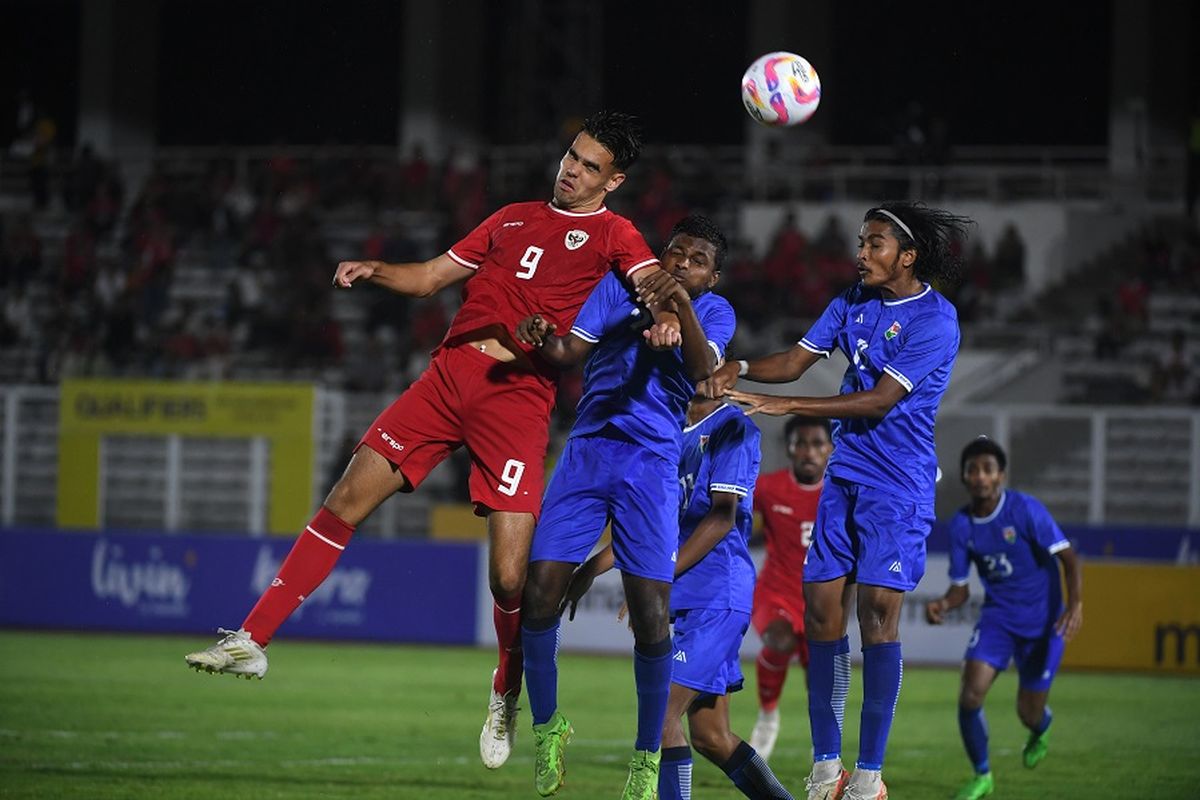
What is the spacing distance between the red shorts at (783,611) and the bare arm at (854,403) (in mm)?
3864

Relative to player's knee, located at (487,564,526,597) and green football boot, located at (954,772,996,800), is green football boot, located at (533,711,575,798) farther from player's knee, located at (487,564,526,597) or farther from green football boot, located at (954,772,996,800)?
green football boot, located at (954,772,996,800)

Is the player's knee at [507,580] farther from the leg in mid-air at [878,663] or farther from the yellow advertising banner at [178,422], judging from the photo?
the yellow advertising banner at [178,422]

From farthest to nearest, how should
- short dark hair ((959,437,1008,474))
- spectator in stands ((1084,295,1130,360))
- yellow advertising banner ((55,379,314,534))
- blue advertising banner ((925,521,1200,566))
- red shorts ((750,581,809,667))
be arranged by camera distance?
spectator in stands ((1084,295,1130,360)) → yellow advertising banner ((55,379,314,534)) → blue advertising banner ((925,521,1200,566)) → red shorts ((750,581,809,667)) → short dark hair ((959,437,1008,474))

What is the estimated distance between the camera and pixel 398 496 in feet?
76.5

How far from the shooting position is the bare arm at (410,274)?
8375mm

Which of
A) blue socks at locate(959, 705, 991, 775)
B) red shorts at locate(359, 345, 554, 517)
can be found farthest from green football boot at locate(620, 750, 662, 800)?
blue socks at locate(959, 705, 991, 775)

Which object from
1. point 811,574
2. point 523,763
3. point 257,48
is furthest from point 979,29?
point 811,574

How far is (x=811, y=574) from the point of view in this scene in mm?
8859

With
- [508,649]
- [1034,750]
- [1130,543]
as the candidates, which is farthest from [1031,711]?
[1130,543]

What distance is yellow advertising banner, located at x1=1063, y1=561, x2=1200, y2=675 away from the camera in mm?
18250

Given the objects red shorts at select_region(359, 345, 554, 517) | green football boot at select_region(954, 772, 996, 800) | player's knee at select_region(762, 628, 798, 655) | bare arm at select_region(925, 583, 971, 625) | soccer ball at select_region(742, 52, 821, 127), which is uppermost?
soccer ball at select_region(742, 52, 821, 127)

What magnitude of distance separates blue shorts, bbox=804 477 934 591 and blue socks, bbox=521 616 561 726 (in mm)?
1348

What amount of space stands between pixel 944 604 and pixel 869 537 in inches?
111

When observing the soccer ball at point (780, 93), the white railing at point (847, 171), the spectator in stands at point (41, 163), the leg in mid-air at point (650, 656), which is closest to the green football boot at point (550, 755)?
the leg in mid-air at point (650, 656)
